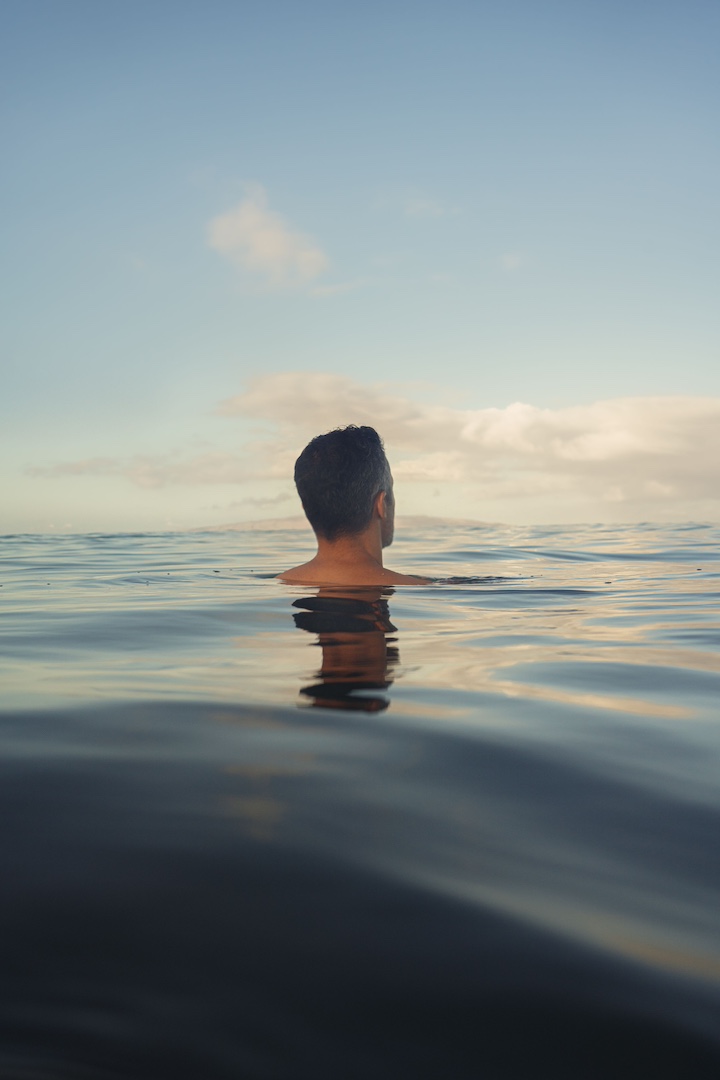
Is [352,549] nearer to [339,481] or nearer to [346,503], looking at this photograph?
[346,503]

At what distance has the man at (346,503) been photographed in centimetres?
634

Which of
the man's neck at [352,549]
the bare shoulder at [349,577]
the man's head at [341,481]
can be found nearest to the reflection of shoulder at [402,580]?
the bare shoulder at [349,577]

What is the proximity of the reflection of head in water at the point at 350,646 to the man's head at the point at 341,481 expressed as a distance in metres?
0.60

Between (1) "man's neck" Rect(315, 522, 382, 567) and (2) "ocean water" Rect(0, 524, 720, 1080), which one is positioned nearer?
(2) "ocean water" Rect(0, 524, 720, 1080)

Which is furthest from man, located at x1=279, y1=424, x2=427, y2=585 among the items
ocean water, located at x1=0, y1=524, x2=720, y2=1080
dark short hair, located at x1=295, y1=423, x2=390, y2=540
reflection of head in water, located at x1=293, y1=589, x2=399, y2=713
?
ocean water, located at x1=0, y1=524, x2=720, y2=1080

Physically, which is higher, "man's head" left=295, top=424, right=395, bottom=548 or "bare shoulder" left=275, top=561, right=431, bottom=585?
"man's head" left=295, top=424, right=395, bottom=548

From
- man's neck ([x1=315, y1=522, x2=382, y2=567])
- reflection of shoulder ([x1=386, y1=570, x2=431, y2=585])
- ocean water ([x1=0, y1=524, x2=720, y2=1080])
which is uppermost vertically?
man's neck ([x1=315, y1=522, x2=382, y2=567])

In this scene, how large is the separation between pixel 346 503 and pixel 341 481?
19 centimetres

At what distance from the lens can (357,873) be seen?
136cm

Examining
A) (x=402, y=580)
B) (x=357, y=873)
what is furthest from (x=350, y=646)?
(x=402, y=580)

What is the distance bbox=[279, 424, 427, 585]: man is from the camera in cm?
634

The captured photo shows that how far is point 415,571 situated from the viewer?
10695 mm

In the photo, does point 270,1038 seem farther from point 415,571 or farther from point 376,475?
point 415,571

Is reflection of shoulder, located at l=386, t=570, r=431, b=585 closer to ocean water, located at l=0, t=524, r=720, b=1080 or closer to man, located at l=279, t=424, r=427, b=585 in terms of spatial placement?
man, located at l=279, t=424, r=427, b=585
